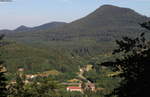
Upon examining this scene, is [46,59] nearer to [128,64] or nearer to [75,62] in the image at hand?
[75,62]

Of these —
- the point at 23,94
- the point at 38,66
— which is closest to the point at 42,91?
the point at 23,94

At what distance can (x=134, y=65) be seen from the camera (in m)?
10.4

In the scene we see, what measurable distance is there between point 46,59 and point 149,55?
612ft

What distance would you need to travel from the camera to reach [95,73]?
14988 centimetres

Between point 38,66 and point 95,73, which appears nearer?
point 95,73

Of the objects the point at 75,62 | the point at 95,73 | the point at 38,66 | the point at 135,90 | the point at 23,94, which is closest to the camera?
the point at 135,90

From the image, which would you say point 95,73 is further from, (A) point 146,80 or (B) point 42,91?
(A) point 146,80

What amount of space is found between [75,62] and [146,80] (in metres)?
184

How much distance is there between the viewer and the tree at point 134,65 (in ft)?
32.8

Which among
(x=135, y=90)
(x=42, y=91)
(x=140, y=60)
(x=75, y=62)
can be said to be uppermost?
(x=140, y=60)

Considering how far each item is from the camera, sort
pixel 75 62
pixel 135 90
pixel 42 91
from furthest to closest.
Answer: pixel 75 62, pixel 42 91, pixel 135 90

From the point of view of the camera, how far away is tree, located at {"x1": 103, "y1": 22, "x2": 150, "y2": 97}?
1001 centimetres

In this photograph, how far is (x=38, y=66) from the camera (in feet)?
585

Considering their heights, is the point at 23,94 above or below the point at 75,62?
above
